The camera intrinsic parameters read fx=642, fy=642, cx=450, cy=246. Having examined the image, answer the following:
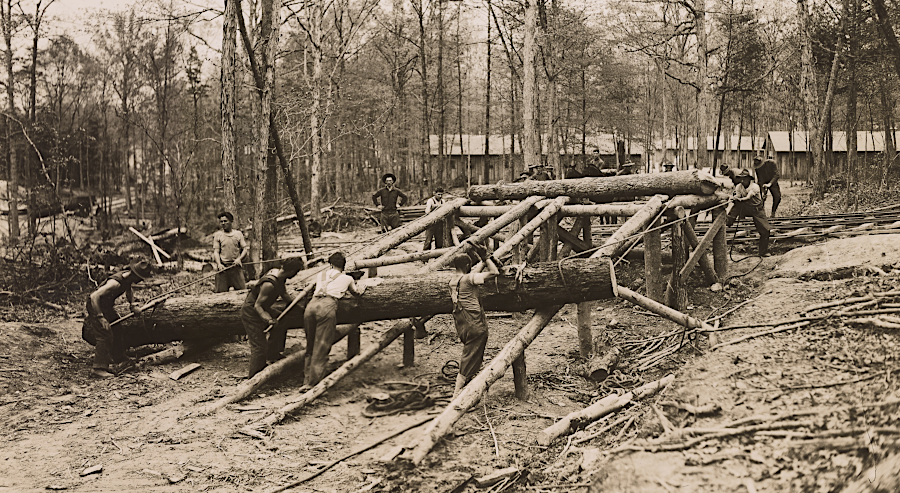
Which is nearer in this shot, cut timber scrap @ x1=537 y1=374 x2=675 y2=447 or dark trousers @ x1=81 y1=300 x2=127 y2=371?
cut timber scrap @ x1=537 y1=374 x2=675 y2=447

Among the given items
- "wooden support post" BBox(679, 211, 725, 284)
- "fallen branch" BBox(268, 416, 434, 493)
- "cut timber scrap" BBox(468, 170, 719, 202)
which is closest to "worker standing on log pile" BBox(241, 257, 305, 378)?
"fallen branch" BBox(268, 416, 434, 493)

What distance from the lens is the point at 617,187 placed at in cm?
967

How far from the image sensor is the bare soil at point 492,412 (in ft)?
11.6

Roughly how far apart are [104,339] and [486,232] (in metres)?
5.31

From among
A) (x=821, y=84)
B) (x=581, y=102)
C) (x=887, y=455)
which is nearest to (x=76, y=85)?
(x=581, y=102)

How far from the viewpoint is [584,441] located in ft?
17.2

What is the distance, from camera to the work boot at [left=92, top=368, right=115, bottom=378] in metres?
8.30

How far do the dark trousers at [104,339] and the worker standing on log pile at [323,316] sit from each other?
9.56 ft

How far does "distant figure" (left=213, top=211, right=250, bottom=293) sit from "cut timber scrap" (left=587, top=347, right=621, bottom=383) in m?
5.76

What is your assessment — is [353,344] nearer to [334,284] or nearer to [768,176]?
[334,284]

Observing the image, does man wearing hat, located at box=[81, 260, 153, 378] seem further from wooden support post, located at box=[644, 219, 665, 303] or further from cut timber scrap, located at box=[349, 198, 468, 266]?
wooden support post, located at box=[644, 219, 665, 303]

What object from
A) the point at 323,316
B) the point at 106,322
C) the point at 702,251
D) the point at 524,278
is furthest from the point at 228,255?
the point at 702,251

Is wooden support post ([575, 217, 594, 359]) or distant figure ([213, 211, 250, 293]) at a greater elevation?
distant figure ([213, 211, 250, 293])

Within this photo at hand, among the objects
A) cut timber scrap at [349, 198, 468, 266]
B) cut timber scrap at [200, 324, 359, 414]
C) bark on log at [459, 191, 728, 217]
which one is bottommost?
cut timber scrap at [200, 324, 359, 414]
